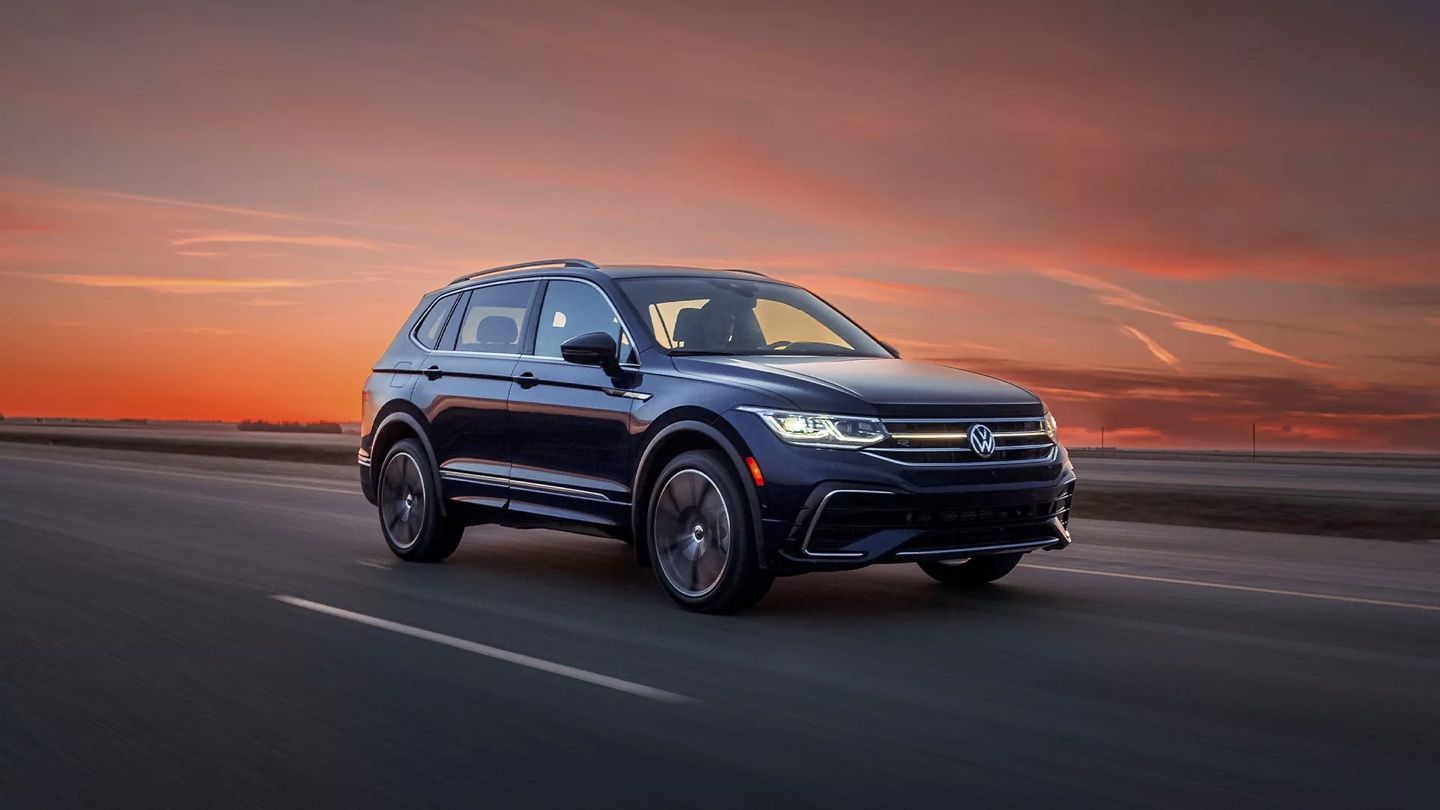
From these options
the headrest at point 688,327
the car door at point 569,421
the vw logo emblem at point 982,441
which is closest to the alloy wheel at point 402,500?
the car door at point 569,421

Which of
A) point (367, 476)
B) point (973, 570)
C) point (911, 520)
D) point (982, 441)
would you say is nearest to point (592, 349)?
point (911, 520)

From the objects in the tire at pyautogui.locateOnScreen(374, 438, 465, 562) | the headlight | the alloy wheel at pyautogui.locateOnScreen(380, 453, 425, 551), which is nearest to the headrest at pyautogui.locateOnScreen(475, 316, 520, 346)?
the tire at pyautogui.locateOnScreen(374, 438, 465, 562)

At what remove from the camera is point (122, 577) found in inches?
402

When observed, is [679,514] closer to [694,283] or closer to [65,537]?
[694,283]

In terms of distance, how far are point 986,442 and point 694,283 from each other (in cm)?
248

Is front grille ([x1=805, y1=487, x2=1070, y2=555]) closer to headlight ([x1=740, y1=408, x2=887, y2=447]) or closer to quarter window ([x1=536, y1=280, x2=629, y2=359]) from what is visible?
headlight ([x1=740, y1=408, x2=887, y2=447])

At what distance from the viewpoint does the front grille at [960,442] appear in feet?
26.9

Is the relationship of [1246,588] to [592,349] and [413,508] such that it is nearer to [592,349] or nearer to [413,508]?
[592,349]

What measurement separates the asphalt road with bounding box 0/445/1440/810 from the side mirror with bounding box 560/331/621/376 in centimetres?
144

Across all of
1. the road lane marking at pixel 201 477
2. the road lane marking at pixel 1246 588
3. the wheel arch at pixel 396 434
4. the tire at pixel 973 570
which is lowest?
the road lane marking at pixel 201 477

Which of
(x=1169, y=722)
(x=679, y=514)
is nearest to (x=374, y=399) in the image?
(x=679, y=514)

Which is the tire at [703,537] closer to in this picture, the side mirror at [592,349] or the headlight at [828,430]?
the headlight at [828,430]

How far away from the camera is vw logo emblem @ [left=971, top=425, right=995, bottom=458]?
844 centimetres

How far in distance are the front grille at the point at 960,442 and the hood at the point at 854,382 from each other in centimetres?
10
